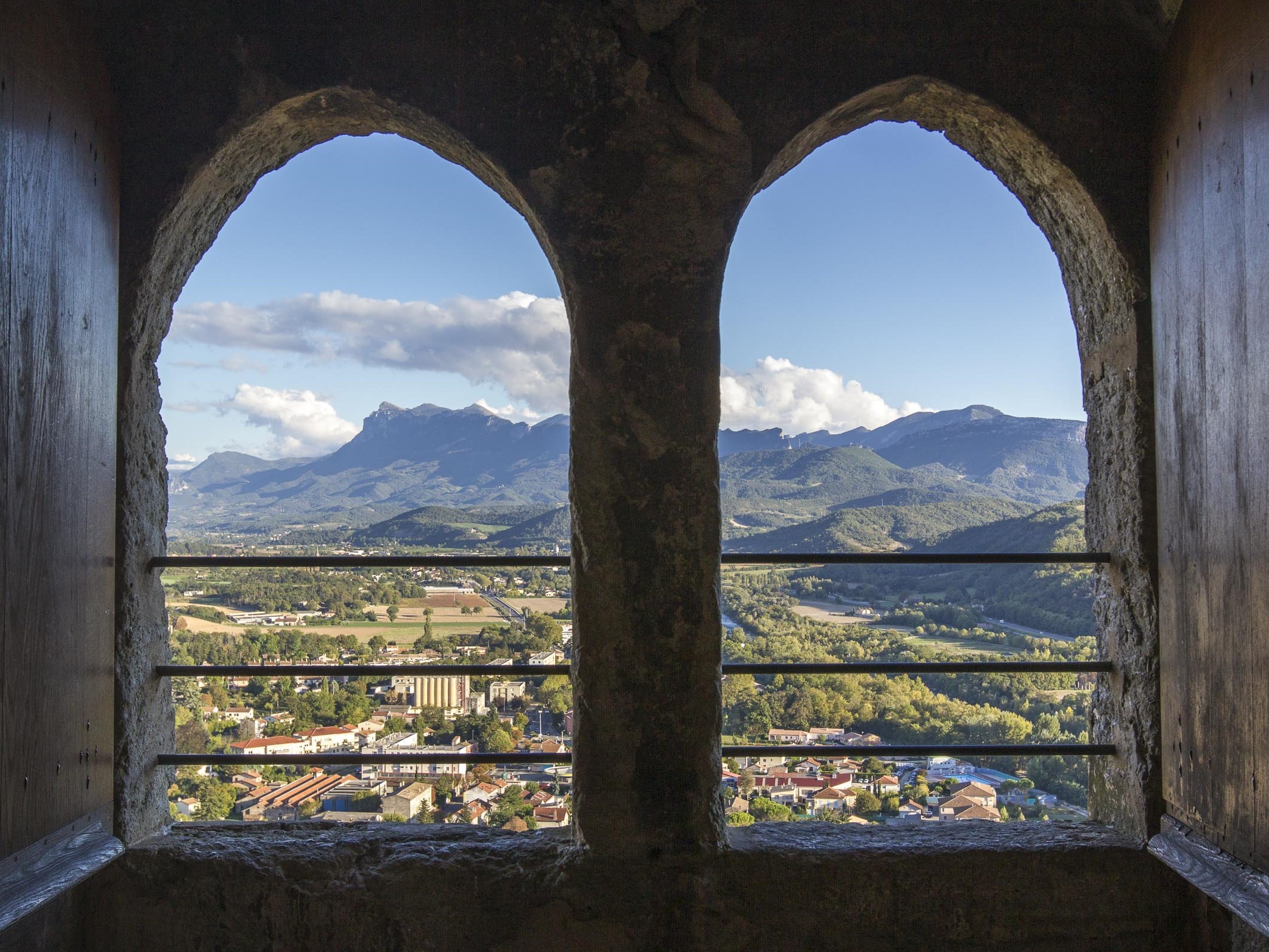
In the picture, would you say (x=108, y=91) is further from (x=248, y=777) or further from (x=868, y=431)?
(x=868, y=431)

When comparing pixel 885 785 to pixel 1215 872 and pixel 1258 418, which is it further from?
pixel 1258 418

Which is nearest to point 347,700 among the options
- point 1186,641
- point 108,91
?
point 108,91

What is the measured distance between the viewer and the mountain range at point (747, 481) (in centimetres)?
365

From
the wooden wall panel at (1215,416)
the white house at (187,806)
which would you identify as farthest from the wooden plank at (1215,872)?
the white house at (187,806)

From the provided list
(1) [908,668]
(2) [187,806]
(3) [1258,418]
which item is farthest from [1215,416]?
(2) [187,806]

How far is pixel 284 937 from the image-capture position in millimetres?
2154

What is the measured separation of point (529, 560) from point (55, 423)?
125cm

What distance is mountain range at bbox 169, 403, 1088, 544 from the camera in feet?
12.0

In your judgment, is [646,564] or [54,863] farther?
[646,564]

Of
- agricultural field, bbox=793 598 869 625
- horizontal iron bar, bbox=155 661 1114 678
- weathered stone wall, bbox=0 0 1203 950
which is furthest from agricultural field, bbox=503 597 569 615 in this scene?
agricultural field, bbox=793 598 869 625

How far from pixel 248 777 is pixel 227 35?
2.30m

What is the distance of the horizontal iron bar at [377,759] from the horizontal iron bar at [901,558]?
2.74 feet

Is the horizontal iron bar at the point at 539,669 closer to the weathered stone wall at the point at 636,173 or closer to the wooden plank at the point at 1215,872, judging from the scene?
the weathered stone wall at the point at 636,173

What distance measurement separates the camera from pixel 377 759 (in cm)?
232
